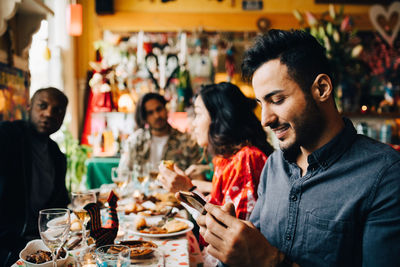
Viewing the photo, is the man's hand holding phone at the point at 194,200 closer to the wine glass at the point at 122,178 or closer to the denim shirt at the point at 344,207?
the denim shirt at the point at 344,207

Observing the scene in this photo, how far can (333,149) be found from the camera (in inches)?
42.1

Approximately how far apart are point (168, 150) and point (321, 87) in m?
2.56

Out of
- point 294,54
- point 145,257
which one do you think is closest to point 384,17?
point 294,54

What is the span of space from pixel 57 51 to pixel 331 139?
472 cm

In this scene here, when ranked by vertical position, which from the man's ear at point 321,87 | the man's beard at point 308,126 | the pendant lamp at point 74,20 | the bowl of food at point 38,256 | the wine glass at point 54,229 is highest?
the pendant lamp at point 74,20

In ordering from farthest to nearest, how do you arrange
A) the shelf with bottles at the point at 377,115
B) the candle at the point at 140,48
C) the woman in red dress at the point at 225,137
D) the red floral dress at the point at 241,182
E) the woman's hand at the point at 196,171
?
the candle at the point at 140,48 → the shelf with bottles at the point at 377,115 → the woman's hand at the point at 196,171 → the woman in red dress at the point at 225,137 → the red floral dress at the point at 241,182

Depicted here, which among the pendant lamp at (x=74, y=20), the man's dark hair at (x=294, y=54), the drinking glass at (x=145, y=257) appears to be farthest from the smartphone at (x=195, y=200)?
the pendant lamp at (x=74, y=20)

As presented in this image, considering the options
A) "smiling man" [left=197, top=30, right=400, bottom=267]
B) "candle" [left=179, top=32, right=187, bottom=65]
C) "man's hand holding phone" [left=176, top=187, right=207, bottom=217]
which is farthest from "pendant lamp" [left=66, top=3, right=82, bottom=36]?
"man's hand holding phone" [left=176, top=187, right=207, bottom=217]

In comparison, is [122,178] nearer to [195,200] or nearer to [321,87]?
[195,200]

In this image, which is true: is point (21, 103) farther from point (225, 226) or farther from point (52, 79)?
point (225, 226)

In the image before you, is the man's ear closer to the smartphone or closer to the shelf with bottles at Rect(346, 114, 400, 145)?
the smartphone

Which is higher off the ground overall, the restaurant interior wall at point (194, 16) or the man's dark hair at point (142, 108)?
the restaurant interior wall at point (194, 16)

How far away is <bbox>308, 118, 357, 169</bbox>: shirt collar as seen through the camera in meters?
1.07

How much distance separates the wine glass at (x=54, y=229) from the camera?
3.33 feet
